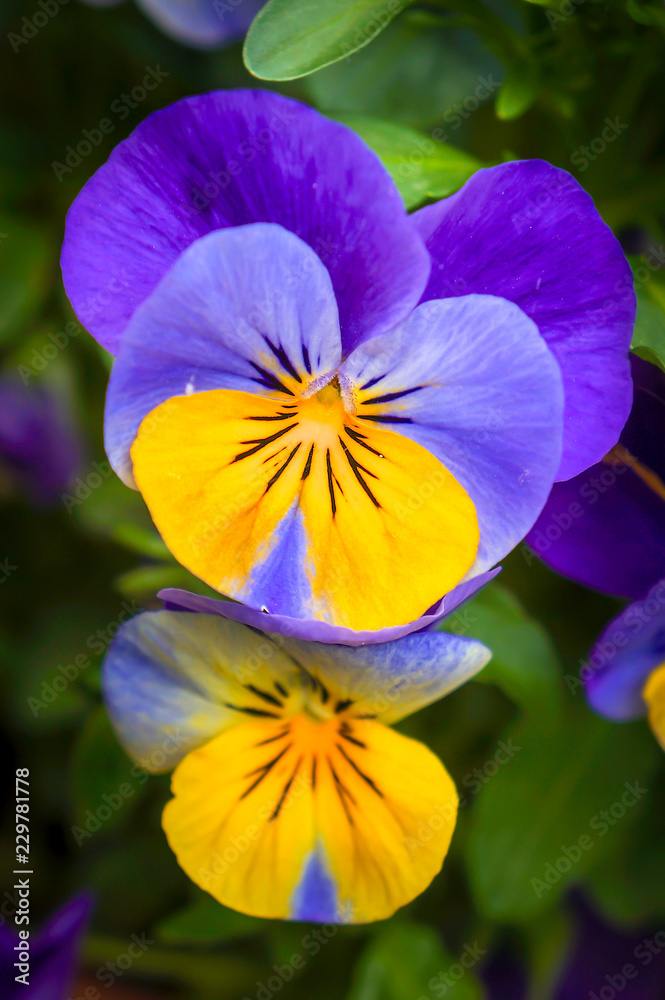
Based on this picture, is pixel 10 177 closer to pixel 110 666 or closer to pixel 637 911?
pixel 110 666

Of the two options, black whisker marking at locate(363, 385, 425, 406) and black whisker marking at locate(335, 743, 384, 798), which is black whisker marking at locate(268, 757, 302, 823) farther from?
black whisker marking at locate(363, 385, 425, 406)

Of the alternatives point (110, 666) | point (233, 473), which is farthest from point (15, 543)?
point (233, 473)

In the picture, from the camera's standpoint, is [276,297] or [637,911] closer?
[276,297]
